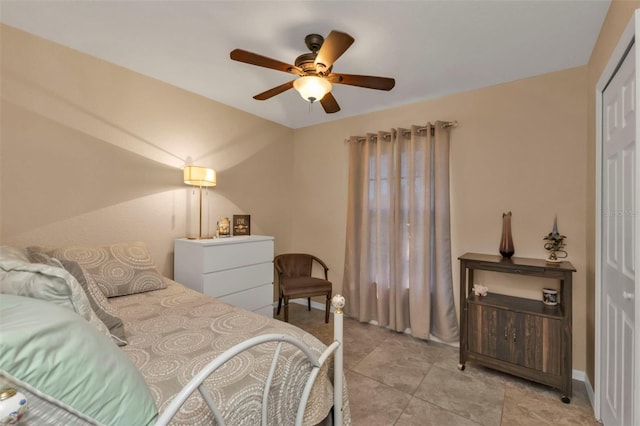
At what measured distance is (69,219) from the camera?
7.04 ft

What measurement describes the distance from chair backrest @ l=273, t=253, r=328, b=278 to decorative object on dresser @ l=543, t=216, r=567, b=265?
2259 mm

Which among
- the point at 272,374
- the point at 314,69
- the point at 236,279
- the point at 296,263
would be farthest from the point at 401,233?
the point at 272,374

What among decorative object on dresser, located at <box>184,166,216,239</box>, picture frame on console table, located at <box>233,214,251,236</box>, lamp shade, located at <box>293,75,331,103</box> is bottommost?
picture frame on console table, located at <box>233,214,251,236</box>

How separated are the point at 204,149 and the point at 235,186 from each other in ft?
1.81

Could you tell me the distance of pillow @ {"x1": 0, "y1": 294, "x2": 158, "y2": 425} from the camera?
0.53 m

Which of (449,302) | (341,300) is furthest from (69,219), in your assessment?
(449,302)

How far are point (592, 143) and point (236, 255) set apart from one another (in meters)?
3.02

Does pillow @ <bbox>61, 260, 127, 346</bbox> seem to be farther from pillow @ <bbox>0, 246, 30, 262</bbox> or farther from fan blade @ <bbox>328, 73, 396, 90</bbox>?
fan blade @ <bbox>328, 73, 396, 90</bbox>

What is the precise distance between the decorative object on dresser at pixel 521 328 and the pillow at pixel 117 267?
253cm

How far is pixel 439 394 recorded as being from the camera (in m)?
2.00

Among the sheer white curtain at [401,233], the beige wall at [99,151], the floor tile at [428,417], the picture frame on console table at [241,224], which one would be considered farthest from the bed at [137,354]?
the sheer white curtain at [401,233]

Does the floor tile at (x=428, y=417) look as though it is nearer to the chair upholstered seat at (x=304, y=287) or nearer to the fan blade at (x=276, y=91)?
the chair upholstered seat at (x=304, y=287)

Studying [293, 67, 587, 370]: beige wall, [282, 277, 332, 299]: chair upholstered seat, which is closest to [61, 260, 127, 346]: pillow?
[282, 277, 332, 299]: chair upholstered seat

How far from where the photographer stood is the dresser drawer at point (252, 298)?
2.68m
